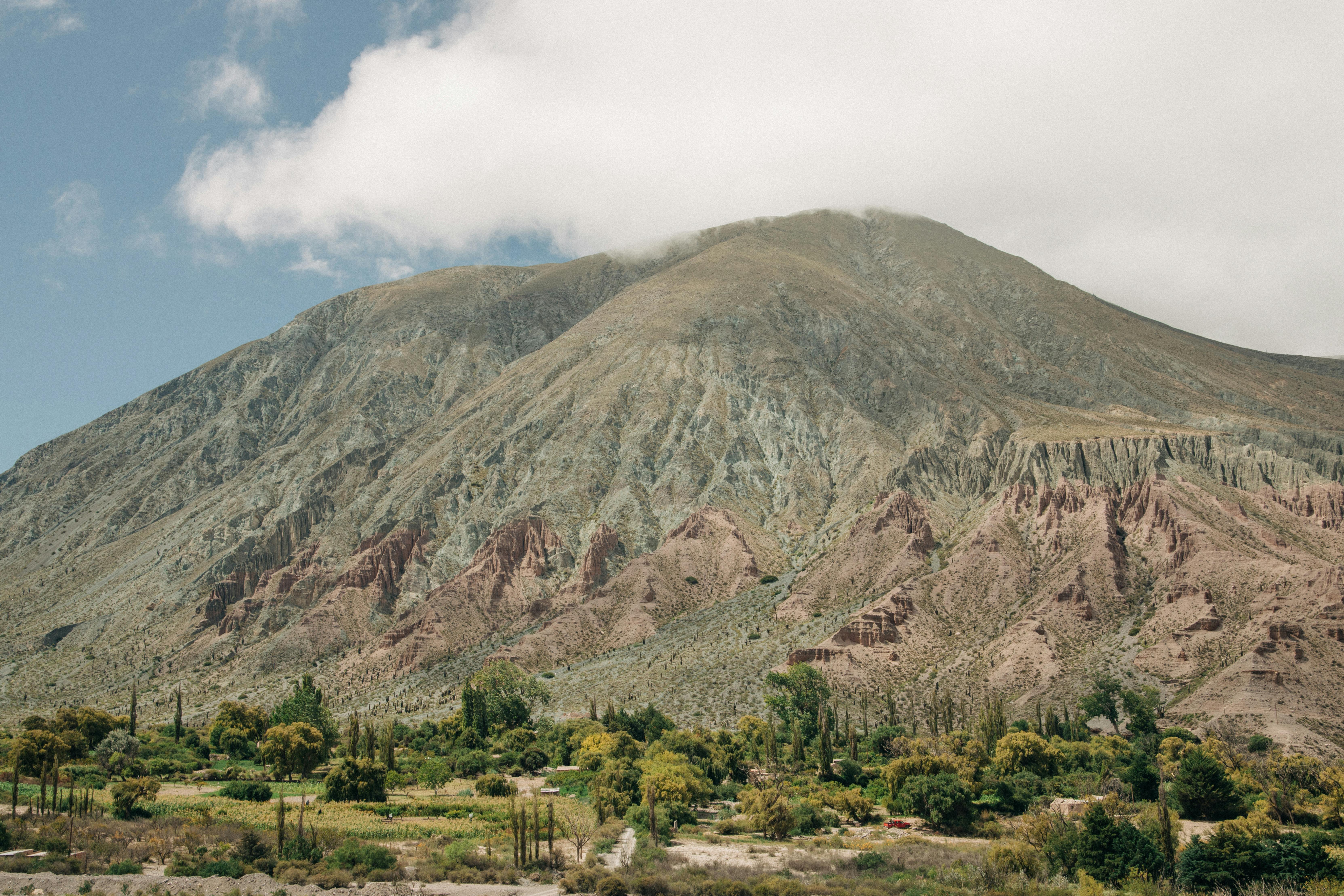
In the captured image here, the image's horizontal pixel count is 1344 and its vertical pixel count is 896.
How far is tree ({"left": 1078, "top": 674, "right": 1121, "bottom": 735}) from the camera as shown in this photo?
8881 centimetres

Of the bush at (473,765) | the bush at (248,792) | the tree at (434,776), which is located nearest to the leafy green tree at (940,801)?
the tree at (434,776)

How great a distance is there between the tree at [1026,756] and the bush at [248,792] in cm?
5004

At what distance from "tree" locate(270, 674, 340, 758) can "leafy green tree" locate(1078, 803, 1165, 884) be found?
216ft

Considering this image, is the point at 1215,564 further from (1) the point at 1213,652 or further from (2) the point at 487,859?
(2) the point at 487,859

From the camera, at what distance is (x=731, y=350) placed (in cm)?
19088

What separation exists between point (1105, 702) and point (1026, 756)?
2214 cm

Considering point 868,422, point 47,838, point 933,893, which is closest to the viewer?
point 933,893

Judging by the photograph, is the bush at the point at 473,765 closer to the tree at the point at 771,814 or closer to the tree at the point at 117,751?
the tree at the point at 117,751

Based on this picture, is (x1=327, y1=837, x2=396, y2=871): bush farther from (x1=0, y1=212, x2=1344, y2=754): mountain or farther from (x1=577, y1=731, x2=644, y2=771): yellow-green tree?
(x1=0, y1=212, x2=1344, y2=754): mountain

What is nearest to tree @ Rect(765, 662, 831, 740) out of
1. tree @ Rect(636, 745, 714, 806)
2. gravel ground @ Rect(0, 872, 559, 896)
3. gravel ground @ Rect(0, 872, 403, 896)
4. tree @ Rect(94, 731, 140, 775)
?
tree @ Rect(636, 745, 714, 806)

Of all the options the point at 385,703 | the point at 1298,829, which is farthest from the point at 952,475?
the point at 1298,829

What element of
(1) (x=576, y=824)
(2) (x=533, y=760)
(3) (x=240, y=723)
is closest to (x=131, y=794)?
(1) (x=576, y=824)

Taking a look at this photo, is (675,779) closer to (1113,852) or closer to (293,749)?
(1113,852)

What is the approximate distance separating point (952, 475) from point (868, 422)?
20.8m
